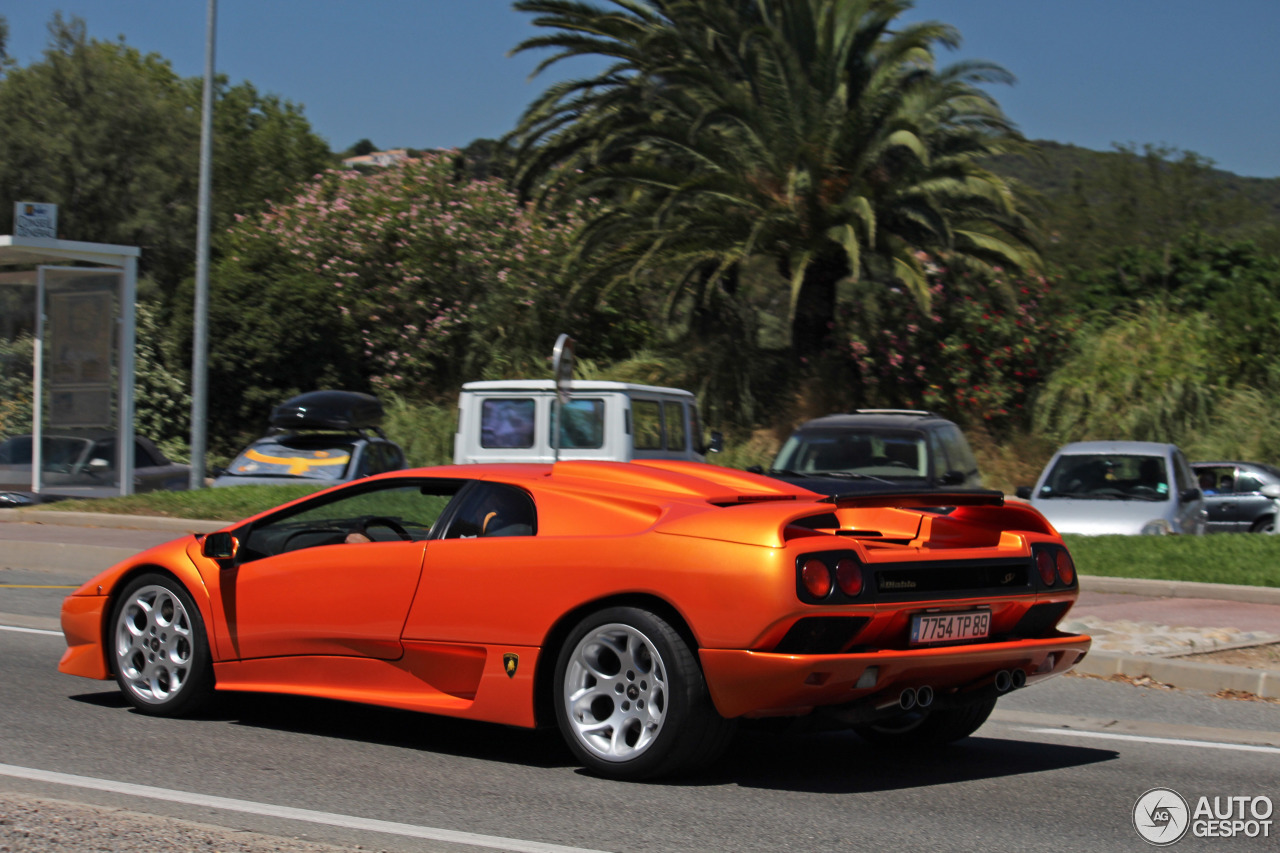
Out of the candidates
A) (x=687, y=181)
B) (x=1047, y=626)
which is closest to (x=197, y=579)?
(x=1047, y=626)

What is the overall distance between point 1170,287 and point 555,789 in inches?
1237

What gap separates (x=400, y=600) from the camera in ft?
19.4

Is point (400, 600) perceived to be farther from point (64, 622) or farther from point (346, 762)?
point (64, 622)

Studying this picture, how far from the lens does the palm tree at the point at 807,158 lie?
2169cm

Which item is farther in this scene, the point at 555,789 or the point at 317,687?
the point at 317,687

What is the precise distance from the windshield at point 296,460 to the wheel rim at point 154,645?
932 centimetres

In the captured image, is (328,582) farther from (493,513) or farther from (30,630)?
(30,630)

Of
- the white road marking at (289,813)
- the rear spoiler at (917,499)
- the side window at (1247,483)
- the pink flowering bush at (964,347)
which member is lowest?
the white road marking at (289,813)

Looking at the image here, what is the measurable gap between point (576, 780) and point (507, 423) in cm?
1092

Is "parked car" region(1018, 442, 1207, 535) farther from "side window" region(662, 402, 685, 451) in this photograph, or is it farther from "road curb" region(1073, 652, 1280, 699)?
"road curb" region(1073, 652, 1280, 699)

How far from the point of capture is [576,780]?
542 cm

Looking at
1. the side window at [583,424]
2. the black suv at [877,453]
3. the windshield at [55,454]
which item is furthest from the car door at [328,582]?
the windshield at [55,454]

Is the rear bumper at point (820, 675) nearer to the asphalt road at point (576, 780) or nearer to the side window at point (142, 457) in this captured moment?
the asphalt road at point (576, 780)

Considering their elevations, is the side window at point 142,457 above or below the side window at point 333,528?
below
